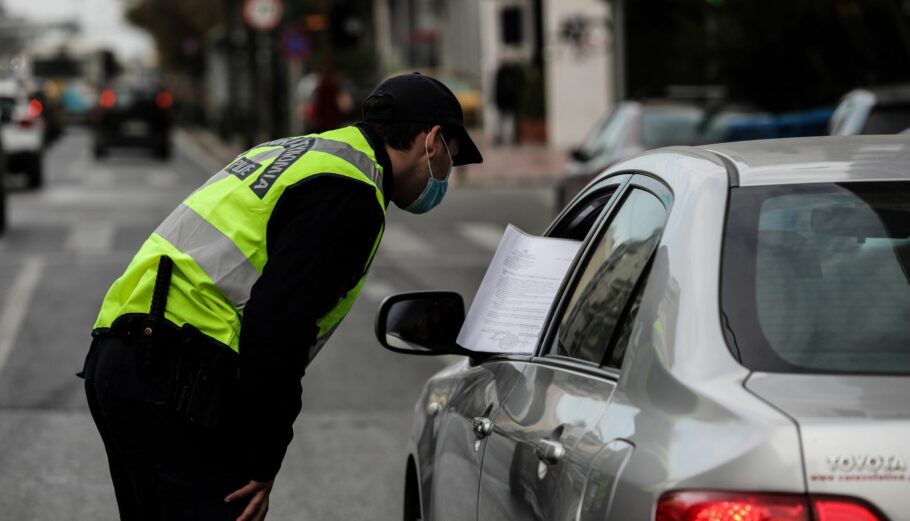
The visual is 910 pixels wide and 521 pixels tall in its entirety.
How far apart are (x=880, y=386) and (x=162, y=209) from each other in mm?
21975

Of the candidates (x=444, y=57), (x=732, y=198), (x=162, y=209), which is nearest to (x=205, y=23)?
(x=444, y=57)

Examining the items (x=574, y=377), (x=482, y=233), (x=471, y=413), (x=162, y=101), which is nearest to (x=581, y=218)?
(x=471, y=413)

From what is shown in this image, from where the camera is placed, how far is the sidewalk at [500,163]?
29.0m

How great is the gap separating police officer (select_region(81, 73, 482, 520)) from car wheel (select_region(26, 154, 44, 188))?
85.7 feet

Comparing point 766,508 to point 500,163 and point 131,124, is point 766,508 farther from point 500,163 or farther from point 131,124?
point 131,124

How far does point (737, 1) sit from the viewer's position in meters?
19.9

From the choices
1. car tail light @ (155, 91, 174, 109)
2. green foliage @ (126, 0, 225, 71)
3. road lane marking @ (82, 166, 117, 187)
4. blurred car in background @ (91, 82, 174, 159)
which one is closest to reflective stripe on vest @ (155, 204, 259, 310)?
road lane marking @ (82, 166, 117, 187)

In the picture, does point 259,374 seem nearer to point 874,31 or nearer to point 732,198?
point 732,198

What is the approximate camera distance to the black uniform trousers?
146 inches

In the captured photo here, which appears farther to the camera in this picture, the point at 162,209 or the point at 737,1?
the point at 162,209

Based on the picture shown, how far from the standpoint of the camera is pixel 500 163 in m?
33.9

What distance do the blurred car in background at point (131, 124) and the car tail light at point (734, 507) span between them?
1515 inches

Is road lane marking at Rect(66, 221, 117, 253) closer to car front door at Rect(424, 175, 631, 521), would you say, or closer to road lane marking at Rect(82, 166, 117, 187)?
road lane marking at Rect(82, 166, 117, 187)

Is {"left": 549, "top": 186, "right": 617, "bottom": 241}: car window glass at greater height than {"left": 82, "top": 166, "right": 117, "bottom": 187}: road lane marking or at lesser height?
greater
